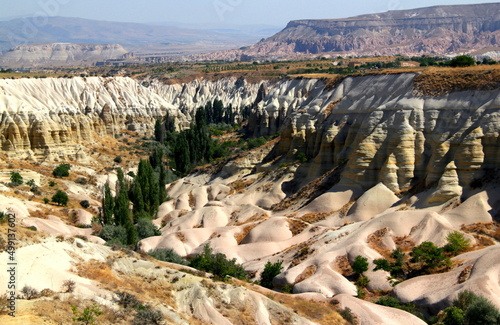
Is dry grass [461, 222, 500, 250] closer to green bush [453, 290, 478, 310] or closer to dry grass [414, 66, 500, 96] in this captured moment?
green bush [453, 290, 478, 310]

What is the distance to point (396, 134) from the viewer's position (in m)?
43.6

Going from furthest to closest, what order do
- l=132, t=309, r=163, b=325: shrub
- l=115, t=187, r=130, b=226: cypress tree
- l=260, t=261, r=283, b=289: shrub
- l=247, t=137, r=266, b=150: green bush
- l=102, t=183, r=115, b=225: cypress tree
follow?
1. l=247, t=137, r=266, b=150: green bush
2. l=102, t=183, r=115, b=225: cypress tree
3. l=115, t=187, r=130, b=226: cypress tree
4. l=260, t=261, r=283, b=289: shrub
5. l=132, t=309, r=163, b=325: shrub

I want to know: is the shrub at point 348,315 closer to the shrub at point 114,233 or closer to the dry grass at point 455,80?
the shrub at point 114,233

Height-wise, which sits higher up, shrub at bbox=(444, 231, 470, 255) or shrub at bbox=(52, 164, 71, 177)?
shrub at bbox=(444, 231, 470, 255)

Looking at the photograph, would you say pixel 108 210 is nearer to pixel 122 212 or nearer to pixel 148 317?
pixel 122 212

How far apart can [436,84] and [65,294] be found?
34.4 m

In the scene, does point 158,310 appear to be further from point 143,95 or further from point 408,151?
point 143,95

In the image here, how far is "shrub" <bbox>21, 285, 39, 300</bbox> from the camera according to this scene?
20969 millimetres

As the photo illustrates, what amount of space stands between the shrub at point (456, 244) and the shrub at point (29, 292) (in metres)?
22.4

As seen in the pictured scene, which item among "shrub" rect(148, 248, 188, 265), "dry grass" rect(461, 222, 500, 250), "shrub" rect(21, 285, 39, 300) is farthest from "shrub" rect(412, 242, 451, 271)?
"shrub" rect(21, 285, 39, 300)

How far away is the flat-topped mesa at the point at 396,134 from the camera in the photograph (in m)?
38.6

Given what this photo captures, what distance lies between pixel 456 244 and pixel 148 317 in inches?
756

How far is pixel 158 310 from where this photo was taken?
2202 cm

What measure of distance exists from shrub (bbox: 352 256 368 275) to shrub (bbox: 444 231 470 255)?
4725 millimetres
